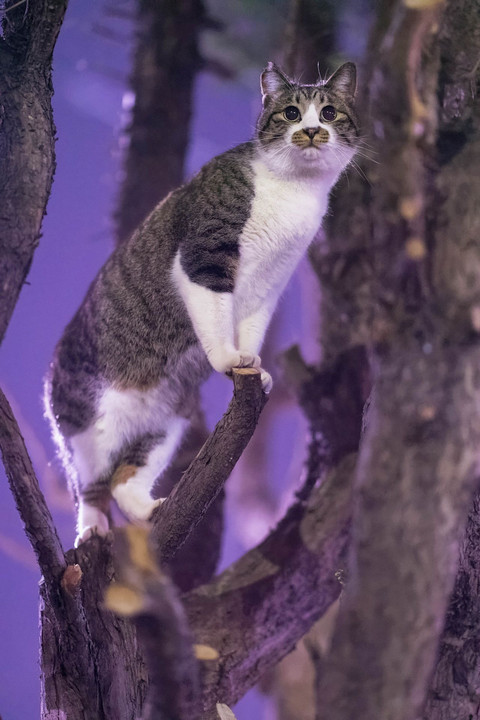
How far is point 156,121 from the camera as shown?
3.17 meters

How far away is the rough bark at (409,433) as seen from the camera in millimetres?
1020

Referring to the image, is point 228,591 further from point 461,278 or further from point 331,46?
point 331,46

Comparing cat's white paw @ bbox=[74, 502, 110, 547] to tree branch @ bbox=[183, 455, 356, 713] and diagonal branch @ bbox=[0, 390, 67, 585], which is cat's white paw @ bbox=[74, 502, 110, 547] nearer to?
diagonal branch @ bbox=[0, 390, 67, 585]

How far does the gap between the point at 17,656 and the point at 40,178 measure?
2.42 metres

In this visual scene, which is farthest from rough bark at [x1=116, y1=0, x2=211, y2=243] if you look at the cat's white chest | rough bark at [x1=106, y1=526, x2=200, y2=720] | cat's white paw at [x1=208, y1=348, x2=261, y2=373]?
rough bark at [x1=106, y1=526, x2=200, y2=720]

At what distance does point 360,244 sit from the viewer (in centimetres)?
275

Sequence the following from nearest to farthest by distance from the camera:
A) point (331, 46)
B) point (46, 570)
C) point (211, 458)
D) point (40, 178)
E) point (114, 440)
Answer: point (46, 570)
point (211, 458)
point (40, 178)
point (114, 440)
point (331, 46)

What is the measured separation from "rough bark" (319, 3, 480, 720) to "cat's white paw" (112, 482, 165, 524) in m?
0.95

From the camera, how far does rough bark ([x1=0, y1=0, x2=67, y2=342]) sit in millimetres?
1816

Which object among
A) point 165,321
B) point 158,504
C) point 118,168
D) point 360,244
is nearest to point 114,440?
point 158,504

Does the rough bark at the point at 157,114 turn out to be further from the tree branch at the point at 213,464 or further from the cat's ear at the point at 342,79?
the tree branch at the point at 213,464

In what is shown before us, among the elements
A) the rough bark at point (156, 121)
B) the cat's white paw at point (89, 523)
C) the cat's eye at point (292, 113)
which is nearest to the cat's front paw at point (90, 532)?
the cat's white paw at point (89, 523)

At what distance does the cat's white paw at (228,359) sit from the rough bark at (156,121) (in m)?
1.52

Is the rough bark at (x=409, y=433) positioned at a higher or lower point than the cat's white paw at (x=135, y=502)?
lower
